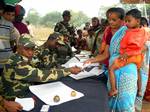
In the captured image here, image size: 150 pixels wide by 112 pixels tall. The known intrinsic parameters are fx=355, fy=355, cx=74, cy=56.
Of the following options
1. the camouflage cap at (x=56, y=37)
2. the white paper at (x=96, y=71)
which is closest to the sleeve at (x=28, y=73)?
the white paper at (x=96, y=71)

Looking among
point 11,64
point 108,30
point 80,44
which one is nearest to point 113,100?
point 108,30

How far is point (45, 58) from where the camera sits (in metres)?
3.97

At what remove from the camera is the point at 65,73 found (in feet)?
8.67

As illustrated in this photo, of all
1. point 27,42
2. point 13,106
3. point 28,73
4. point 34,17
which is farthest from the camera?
point 34,17

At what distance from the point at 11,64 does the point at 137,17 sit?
1331 mm

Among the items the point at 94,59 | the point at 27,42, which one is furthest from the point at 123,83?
the point at 27,42

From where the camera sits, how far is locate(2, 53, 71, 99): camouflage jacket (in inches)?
93.1

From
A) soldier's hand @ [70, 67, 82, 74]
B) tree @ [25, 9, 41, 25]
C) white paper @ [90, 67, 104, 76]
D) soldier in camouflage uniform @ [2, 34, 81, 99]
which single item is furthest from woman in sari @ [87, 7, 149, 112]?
tree @ [25, 9, 41, 25]

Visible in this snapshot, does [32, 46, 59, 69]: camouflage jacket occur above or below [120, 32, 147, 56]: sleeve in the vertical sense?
below

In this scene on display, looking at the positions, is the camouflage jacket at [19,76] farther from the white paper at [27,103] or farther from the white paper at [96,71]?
the white paper at [96,71]

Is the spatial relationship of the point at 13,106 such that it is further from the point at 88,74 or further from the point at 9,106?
the point at 88,74

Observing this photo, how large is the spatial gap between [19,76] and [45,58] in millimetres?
1612

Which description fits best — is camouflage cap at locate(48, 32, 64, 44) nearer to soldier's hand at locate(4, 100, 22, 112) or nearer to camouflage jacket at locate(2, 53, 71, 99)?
camouflage jacket at locate(2, 53, 71, 99)

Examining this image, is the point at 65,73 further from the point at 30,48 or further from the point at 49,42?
the point at 49,42
